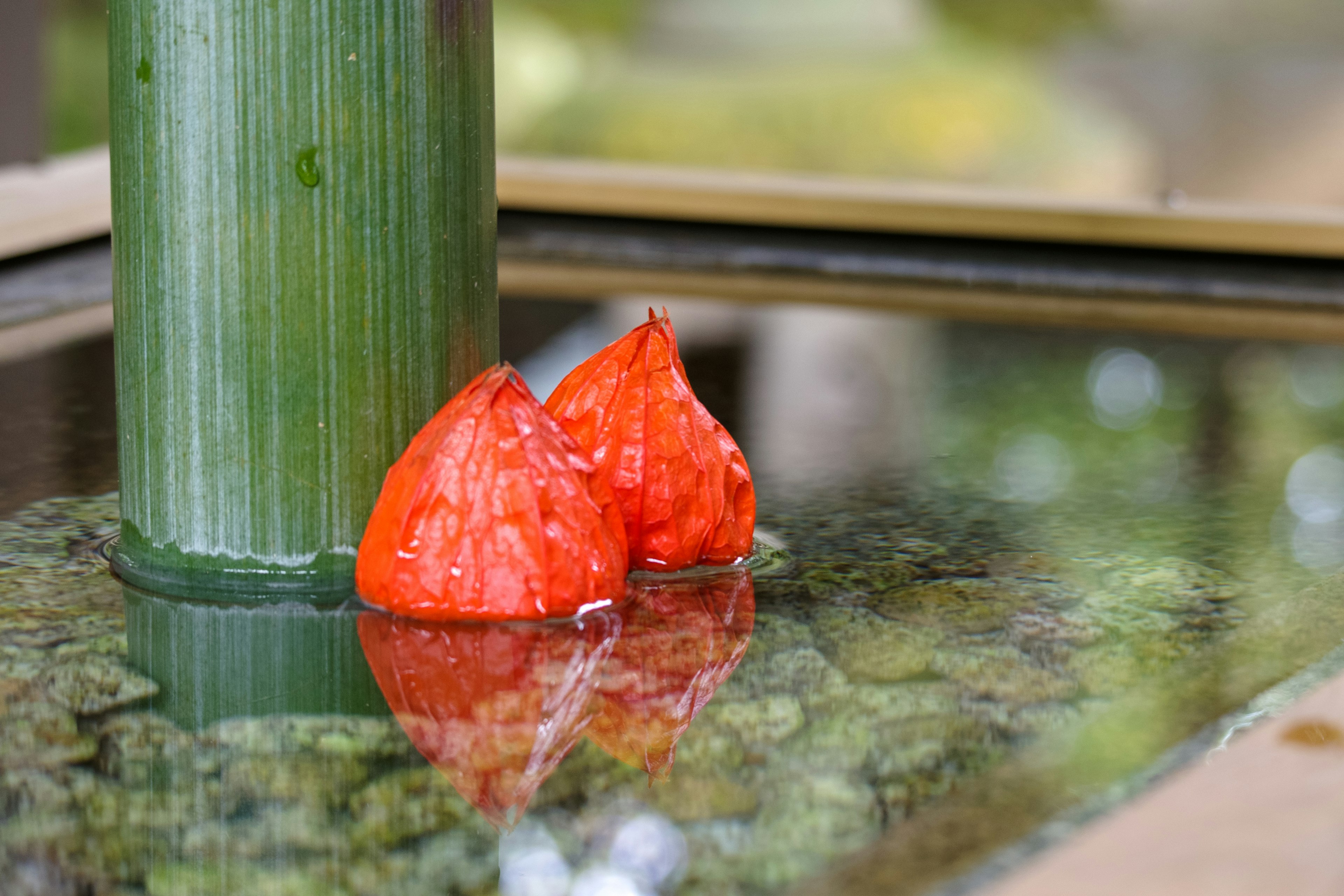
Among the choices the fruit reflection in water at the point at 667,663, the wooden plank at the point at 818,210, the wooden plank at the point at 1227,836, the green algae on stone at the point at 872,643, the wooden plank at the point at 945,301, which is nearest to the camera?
the wooden plank at the point at 1227,836

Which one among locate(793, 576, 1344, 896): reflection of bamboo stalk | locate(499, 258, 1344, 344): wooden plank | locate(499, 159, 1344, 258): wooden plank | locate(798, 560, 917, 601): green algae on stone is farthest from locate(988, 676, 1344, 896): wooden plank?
locate(499, 159, 1344, 258): wooden plank

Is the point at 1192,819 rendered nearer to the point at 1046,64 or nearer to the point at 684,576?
the point at 684,576

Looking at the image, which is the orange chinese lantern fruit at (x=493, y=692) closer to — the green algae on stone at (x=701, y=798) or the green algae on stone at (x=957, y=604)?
the green algae on stone at (x=701, y=798)

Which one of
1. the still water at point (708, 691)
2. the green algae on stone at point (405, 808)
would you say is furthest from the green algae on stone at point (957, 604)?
the green algae on stone at point (405, 808)

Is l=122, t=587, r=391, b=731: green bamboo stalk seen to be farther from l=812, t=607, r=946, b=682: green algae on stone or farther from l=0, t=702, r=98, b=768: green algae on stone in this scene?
l=812, t=607, r=946, b=682: green algae on stone

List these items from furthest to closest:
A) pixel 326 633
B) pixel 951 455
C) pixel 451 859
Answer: pixel 951 455
pixel 326 633
pixel 451 859

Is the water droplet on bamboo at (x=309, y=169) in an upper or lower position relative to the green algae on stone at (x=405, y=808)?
upper

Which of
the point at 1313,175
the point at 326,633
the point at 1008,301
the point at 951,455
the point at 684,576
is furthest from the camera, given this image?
the point at 1313,175

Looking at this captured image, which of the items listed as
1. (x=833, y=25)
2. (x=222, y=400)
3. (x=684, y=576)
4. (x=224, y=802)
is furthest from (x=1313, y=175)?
(x=224, y=802)

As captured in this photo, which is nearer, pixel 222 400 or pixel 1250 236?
pixel 222 400
